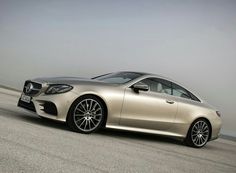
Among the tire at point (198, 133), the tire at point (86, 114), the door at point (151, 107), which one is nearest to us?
the tire at point (86, 114)

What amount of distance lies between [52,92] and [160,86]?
Answer: 2499mm

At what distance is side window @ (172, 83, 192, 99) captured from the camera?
1094cm

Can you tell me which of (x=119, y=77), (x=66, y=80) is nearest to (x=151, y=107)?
(x=119, y=77)

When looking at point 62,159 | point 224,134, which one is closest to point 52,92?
point 62,159

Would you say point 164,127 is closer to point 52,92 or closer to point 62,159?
point 52,92

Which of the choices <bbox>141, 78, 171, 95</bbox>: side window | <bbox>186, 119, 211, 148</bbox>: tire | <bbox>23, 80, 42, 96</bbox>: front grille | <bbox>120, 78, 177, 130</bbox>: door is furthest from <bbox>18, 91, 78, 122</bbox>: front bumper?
<bbox>186, 119, 211, 148</bbox>: tire

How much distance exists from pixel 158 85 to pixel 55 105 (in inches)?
100

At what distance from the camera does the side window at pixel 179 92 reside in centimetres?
1094

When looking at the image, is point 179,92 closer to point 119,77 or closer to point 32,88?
point 119,77

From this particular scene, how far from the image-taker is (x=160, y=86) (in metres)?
10.7

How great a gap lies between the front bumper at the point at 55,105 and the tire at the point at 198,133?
3105mm

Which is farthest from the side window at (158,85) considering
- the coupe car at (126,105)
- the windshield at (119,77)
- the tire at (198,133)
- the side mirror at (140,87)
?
the tire at (198,133)

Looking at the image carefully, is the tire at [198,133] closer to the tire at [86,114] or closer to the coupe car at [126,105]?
the coupe car at [126,105]

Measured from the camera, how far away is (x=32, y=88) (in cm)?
967
